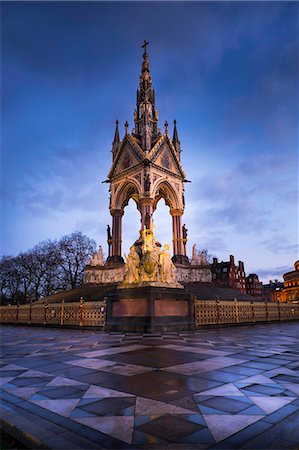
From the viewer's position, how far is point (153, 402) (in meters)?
3.28

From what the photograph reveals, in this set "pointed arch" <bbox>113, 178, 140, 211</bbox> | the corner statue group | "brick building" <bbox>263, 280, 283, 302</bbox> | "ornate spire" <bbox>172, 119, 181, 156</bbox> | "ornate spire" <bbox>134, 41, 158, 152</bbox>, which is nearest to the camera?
the corner statue group

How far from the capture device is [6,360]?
239 inches

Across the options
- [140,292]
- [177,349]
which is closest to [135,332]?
[140,292]

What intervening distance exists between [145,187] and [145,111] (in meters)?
10.5

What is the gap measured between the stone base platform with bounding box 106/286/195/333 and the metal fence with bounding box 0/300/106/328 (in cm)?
123

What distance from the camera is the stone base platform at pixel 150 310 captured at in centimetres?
1148

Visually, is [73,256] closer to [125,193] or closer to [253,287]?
[125,193]

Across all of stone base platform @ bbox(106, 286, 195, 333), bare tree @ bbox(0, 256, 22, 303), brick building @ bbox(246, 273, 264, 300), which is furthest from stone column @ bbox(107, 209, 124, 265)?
brick building @ bbox(246, 273, 264, 300)

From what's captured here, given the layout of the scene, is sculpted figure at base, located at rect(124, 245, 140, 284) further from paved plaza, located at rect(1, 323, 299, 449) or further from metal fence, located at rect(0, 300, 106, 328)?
paved plaza, located at rect(1, 323, 299, 449)

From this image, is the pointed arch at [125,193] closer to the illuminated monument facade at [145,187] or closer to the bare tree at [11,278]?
the illuminated monument facade at [145,187]

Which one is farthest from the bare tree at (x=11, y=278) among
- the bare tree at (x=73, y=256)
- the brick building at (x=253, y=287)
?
the brick building at (x=253, y=287)

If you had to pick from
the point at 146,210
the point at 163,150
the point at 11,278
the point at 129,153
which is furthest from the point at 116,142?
the point at 11,278

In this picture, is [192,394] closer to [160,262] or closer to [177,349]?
[177,349]

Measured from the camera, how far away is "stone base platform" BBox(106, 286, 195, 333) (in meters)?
11.5
